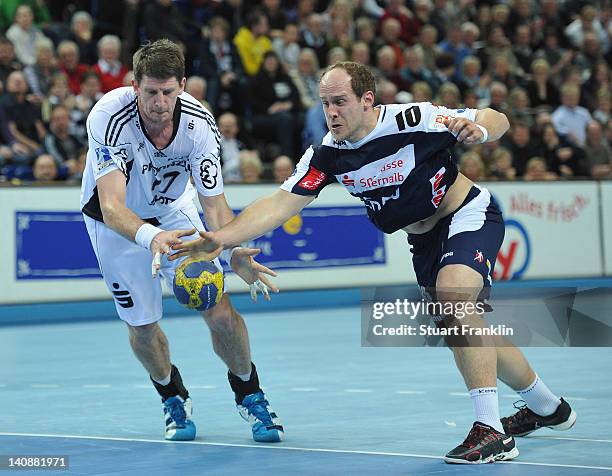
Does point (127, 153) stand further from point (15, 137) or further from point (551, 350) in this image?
point (15, 137)

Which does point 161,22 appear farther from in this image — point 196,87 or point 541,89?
point 541,89

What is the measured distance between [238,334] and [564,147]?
1350cm

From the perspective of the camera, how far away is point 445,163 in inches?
289

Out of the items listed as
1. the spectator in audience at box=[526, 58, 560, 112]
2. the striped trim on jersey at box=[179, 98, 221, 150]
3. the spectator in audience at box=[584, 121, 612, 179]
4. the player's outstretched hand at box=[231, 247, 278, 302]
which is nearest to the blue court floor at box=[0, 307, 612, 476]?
the player's outstretched hand at box=[231, 247, 278, 302]

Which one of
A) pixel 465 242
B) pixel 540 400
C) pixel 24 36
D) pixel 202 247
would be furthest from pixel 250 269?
pixel 24 36

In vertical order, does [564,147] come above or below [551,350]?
above

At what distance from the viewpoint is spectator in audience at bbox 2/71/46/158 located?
1614 cm

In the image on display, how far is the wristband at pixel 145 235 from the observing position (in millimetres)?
6992

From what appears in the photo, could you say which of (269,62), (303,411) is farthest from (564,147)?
(303,411)

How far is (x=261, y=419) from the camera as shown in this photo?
765cm

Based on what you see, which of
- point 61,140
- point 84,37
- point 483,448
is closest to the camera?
point 483,448

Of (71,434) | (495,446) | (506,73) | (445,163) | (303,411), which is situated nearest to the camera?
(495,446)

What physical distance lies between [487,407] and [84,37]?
12.6 meters

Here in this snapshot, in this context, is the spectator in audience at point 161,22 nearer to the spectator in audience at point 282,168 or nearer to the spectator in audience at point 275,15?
the spectator in audience at point 275,15
